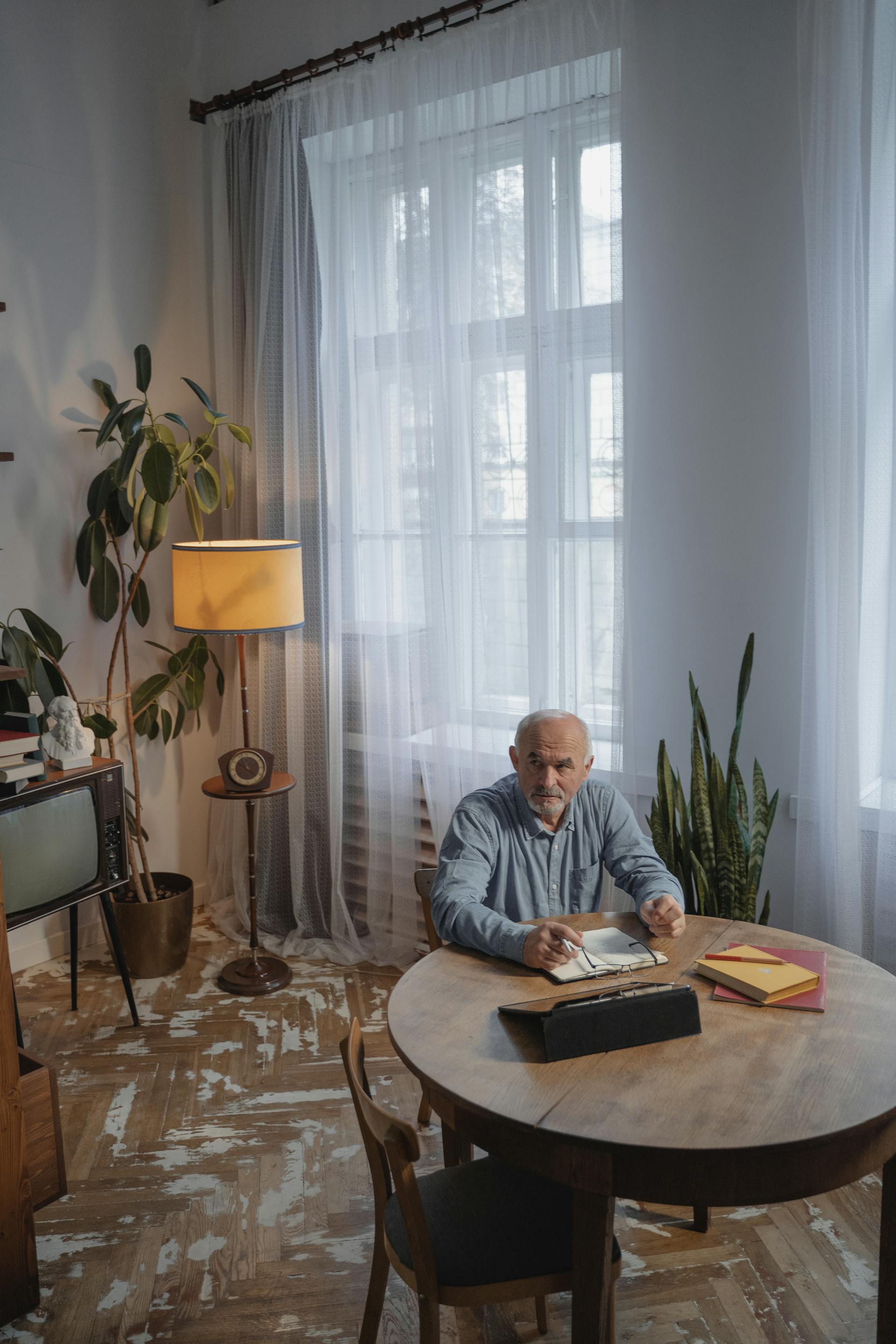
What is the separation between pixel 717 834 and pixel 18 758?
1754mm

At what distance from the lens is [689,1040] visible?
5.34 feet

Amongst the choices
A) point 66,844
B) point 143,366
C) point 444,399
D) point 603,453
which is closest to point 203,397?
point 143,366

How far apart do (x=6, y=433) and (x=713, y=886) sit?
2.61 meters

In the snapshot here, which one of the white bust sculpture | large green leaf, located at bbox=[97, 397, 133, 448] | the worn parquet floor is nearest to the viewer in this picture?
the worn parquet floor

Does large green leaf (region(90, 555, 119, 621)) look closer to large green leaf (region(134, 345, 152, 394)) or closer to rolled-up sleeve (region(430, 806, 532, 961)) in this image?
large green leaf (region(134, 345, 152, 394))

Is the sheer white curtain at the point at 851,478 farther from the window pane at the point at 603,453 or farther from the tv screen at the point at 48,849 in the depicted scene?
the tv screen at the point at 48,849

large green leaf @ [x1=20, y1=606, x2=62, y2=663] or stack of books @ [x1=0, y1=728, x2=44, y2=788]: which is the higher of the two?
large green leaf @ [x1=20, y1=606, x2=62, y2=663]

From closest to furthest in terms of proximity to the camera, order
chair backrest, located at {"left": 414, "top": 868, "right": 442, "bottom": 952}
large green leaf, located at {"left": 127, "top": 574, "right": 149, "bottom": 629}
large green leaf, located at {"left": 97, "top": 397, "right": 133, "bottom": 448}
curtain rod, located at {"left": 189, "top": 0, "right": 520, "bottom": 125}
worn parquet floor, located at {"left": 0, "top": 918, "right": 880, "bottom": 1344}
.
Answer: worn parquet floor, located at {"left": 0, "top": 918, "right": 880, "bottom": 1344}
chair backrest, located at {"left": 414, "top": 868, "right": 442, "bottom": 952}
curtain rod, located at {"left": 189, "top": 0, "right": 520, "bottom": 125}
large green leaf, located at {"left": 97, "top": 397, "right": 133, "bottom": 448}
large green leaf, located at {"left": 127, "top": 574, "right": 149, "bottom": 629}

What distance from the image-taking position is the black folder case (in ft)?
5.15

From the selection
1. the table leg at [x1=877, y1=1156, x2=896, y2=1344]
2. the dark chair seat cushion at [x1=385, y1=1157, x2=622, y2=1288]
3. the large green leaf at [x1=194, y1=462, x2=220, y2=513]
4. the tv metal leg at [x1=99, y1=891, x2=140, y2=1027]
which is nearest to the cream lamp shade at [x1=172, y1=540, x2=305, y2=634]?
the large green leaf at [x1=194, y1=462, x2=220, y2=513]

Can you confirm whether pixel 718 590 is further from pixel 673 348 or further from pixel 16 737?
pixel 16 737

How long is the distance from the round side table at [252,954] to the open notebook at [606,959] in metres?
1.65

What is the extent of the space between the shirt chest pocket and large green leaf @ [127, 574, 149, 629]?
207 cm

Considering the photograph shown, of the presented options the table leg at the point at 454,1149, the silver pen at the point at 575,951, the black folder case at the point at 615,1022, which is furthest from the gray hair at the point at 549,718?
the table leg at the point at 454,1149
